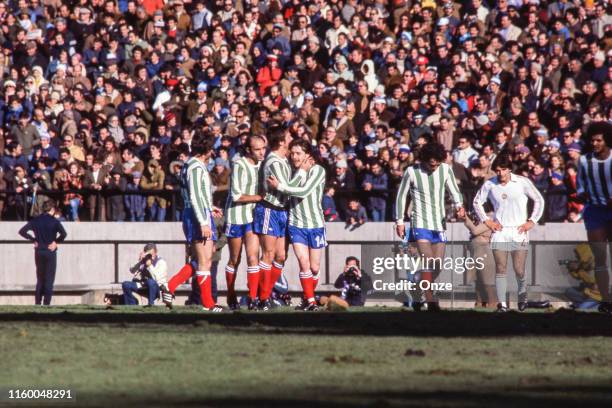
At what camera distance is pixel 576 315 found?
15180 mm

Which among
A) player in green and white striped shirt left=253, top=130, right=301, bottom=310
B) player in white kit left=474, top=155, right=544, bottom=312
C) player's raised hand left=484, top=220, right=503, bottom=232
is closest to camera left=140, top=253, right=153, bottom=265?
player in green and white striped shirt left=253, top=130, right=301, bottom=310

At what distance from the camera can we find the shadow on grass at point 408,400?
830 centimetres

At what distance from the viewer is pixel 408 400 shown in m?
8.48

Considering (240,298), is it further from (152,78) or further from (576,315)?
(576,315)

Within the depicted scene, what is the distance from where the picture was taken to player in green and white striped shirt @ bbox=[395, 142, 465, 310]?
1588 cm

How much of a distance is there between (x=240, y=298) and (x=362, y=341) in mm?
9938

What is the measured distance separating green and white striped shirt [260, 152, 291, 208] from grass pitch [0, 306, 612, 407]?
1751 millimetres

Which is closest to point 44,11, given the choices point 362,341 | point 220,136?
point 220,136

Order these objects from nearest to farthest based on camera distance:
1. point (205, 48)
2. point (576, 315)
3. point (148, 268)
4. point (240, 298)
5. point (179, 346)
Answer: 1. point (179, 346)
2. point (576, 315)
3. point (148, 268)
4. point (240, 298)
5. point (205, 48)

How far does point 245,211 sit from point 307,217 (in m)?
0.71

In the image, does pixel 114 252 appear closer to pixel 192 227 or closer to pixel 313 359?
pixel 192 227

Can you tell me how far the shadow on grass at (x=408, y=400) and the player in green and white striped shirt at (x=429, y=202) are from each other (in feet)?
22.9

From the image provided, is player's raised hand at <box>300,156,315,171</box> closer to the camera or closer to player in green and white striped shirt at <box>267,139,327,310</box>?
player in green and white striped shirt at <box>267,139,327,310</box>

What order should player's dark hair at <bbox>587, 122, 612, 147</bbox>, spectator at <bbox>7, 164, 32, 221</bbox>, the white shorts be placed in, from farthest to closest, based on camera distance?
spectator at <bbox>7, 164, 32, 221</bbox>
the white shorts
player's dark hair at <bbox>587, 122, 612, 147</bbox>
